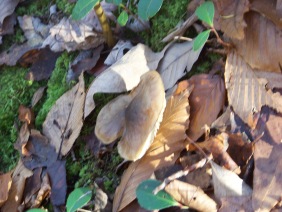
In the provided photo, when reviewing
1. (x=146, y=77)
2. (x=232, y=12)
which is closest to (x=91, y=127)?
(x=146, y=77)

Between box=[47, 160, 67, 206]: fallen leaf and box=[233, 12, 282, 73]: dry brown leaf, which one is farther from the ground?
box=[233, 12, 282, 73]: dry brown leaf

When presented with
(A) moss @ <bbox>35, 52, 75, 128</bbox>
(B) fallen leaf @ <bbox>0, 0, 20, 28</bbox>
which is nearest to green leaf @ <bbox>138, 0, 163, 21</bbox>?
(A) moss @ <bbox>35, 52, 75, 128</bbox>

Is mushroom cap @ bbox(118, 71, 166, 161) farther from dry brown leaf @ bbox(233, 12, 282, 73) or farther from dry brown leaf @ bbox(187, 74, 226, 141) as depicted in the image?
dry brown leaf @ bbox(233, 12, 282, 73)

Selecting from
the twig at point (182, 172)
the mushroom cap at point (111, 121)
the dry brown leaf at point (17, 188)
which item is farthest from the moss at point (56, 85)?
the twig at point (182, 172)

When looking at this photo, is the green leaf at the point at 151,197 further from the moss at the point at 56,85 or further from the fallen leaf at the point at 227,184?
the moss at the point at 56,85

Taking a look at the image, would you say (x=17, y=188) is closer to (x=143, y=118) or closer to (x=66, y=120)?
(x=66, y=120)

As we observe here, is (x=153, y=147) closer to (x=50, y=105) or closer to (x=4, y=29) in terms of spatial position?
(x=50, y=105)
